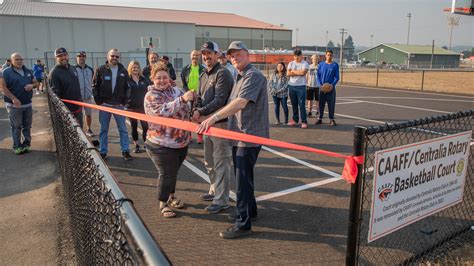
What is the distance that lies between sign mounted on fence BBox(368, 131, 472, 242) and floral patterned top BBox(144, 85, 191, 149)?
2476 millimetres

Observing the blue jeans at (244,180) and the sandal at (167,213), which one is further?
the sandal at (167,213)

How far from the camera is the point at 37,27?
44.2 meters

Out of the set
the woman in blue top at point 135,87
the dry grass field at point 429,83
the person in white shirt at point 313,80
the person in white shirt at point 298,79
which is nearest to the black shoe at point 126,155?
the woman in blue top at point 135,87

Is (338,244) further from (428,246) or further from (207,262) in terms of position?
(207,262)

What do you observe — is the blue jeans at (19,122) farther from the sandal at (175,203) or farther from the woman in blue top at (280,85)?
the woman in blue top at (280,85)

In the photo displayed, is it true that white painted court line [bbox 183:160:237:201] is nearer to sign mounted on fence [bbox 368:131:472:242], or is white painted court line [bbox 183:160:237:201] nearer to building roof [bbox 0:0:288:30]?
sign mounted on fence [bbox 368:131:472:242]

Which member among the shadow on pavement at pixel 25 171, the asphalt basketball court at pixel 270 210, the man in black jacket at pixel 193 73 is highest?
the man in black jacket at pixel 193 73

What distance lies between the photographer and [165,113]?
13.9 feet

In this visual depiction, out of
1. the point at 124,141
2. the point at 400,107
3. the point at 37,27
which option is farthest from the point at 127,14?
the point at 124,141

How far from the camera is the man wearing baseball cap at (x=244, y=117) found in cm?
370

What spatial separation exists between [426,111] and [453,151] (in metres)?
10.9

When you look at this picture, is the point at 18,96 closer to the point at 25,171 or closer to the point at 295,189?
the point at 25,171

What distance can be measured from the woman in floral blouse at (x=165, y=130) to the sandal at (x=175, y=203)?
1.31 feet

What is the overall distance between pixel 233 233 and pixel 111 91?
4.24 meters
